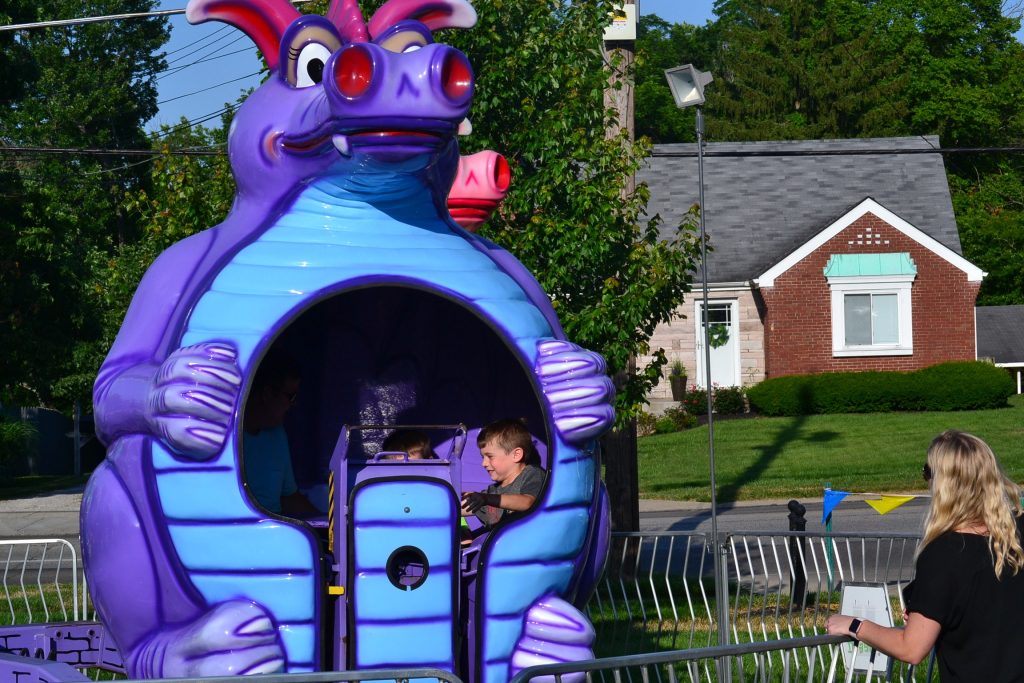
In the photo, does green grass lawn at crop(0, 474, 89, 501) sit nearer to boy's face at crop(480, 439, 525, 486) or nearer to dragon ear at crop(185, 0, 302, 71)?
dragon ear at crop(185, 0, 302, 71)

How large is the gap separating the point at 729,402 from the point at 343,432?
22.9 m

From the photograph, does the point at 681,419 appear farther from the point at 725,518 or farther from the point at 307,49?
the point at 307,49

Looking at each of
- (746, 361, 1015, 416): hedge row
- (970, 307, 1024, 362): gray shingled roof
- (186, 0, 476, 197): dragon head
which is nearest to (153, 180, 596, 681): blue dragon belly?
(186, 0, 476, 197): dragon head

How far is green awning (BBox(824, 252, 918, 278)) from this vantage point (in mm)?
28750

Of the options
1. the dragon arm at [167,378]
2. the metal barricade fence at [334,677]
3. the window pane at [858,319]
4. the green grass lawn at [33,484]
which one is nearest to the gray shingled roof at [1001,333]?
the window pane at [858,319]

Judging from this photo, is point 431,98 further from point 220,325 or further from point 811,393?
point 811,393

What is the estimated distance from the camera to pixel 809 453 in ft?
71.4

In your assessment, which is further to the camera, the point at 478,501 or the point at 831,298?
the point at 831,298

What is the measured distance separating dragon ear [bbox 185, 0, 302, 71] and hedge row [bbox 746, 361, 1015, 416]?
879 inches

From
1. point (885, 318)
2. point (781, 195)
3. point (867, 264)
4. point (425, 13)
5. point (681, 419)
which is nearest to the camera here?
point (425, 13)

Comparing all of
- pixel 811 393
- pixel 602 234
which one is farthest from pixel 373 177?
pixel 811 393

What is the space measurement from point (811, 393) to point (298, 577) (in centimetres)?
2316

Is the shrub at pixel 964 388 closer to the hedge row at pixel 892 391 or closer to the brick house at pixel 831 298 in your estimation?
the hedge row at pixel 892 391

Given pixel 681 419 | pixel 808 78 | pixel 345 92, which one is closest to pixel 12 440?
pixel 681 419
